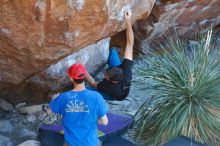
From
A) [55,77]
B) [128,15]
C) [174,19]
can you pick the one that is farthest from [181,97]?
[174,19]

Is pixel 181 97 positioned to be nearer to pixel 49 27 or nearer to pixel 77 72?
pixel 77 72

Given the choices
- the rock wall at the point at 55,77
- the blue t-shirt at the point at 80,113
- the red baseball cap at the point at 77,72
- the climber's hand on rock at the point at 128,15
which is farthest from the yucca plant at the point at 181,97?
the red baseball cap at the point at 77,72

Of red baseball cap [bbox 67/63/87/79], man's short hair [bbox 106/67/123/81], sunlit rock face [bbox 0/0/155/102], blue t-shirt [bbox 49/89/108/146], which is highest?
sunlit rock face [bbox 0/0/155/102]

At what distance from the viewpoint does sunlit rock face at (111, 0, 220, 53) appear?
791 centimetres

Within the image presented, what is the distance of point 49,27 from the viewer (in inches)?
208

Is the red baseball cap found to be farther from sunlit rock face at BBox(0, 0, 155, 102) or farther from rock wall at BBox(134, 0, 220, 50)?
rock wall at BBox(134, 0, 220, 50)

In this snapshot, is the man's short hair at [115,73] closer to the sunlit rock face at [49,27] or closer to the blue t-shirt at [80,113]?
the sunlit rock face at [49,27]

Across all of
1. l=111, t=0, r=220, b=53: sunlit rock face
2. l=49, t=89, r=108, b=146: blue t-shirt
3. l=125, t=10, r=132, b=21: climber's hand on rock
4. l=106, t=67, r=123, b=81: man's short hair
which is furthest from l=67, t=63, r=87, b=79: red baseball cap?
l=111, t=0, r=220, b=53: sunlit rock face

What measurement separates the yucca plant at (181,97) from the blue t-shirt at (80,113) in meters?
1.11

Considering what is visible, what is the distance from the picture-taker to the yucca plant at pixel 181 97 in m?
5.55

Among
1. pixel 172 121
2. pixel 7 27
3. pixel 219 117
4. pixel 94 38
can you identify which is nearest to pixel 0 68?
pixel 7 27

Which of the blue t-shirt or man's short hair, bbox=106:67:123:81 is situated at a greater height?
man's short hair, bbox=106:67:123:81

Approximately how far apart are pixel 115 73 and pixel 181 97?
82cm

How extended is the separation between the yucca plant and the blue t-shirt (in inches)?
43.5
